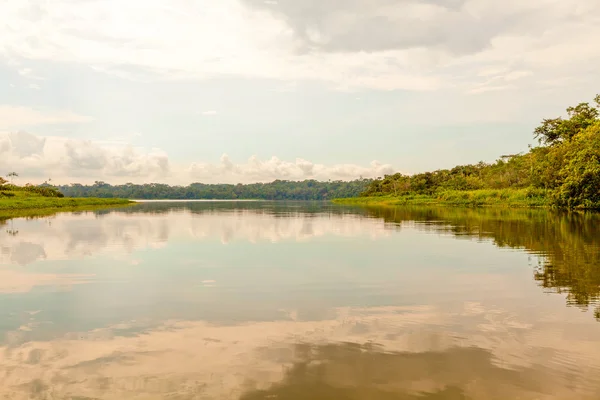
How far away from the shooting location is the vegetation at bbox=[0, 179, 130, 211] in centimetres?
6575

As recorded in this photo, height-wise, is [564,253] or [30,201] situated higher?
[30,201]

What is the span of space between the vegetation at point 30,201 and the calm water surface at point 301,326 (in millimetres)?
53921

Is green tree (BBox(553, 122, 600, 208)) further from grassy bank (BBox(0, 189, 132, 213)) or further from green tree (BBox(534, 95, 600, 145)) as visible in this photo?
grassy bank (BBox(0, 189, 132, 213))

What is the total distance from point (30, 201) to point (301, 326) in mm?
79608

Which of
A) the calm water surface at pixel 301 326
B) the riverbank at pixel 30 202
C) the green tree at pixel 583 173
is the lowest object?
the calm water surface at pixel 301 326

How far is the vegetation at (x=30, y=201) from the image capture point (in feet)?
216

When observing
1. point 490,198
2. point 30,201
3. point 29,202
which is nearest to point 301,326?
point 490,198

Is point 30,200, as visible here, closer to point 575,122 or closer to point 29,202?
point 29,202

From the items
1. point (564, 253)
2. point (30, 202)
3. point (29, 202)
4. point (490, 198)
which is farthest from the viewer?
point (490, 198)

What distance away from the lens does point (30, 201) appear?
7394 cm

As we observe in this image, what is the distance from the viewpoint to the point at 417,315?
9.80 metres

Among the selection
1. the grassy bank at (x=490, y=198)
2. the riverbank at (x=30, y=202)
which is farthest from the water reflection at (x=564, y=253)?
the riverbank at (x=30, y=202)

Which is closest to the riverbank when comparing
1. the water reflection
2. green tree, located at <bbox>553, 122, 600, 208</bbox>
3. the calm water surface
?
the calm water surface

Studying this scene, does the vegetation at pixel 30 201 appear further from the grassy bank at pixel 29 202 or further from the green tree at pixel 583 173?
the green tree at pixel 583 173
